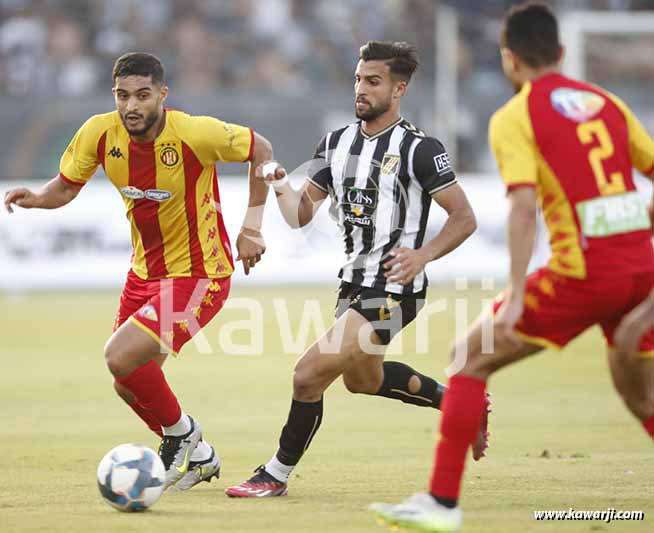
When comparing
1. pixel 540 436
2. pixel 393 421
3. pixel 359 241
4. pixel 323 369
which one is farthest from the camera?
pixel 393 421

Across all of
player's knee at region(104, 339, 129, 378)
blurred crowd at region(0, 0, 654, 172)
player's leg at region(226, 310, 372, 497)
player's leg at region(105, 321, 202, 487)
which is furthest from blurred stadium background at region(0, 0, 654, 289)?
player's knee at region(104, 339, 129, 378)

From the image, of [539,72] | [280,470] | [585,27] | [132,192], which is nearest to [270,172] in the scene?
[132,192]

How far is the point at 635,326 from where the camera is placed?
5074mm

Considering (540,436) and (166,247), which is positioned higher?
(166,247)

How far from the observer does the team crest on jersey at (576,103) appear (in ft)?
16.9

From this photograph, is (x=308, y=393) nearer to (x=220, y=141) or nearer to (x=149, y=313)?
(x=149, y=313)

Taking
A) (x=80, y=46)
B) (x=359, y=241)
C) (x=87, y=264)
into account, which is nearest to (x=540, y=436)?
(x=359, y=241)

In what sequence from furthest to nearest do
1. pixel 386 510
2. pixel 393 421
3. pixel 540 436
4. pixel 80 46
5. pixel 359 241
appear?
pixel 80 46 < pixel 393 421 < pixel 540 436 < pixel 359 241 < pixel 386 510

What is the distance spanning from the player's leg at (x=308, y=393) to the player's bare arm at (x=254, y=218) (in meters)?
0.69

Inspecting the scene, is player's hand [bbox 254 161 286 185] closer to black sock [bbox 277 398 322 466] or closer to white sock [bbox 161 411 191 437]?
black sock [bbox 277 398 322 466]

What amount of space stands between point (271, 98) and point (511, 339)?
1965 cm

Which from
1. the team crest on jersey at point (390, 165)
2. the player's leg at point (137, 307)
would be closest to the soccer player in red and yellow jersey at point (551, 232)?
the team crest on jersey at point (390, 165)

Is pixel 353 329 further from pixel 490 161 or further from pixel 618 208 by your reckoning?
pixel 490 161

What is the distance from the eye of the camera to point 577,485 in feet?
22.1
